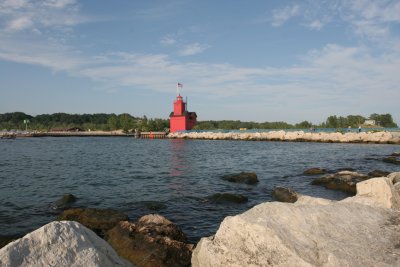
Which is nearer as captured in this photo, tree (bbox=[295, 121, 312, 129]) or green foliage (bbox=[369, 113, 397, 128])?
tree (bbox=[295, 121, 312, 129])

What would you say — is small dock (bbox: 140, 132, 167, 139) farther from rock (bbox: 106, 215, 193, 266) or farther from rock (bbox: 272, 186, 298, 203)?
rock (bbox: 106, 215, 193, 266)

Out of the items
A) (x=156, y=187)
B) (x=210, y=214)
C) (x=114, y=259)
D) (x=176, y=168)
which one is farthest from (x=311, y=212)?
(x=176, y=168)

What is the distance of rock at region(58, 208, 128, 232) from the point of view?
33.0 feet

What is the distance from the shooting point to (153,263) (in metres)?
6.96

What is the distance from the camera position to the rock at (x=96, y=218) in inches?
396

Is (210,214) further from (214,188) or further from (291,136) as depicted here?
(291,136)

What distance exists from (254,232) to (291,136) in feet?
196

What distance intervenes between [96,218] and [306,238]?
7565mm

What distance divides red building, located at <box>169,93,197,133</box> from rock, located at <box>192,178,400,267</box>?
80.0 meters

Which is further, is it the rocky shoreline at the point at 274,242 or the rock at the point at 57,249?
the rocky shoreline at the point at 274,242

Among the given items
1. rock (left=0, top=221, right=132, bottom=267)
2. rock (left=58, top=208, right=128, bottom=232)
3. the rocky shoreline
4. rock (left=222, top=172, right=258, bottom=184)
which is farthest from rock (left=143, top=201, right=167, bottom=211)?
rock (left=0, top=221, right=132, bottom=267)

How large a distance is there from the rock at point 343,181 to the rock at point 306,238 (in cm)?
1077

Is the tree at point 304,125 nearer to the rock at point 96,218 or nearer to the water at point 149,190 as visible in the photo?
the water at point 149,190

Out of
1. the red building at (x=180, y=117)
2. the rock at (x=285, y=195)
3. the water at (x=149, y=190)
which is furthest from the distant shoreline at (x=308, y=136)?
the rock at (x=285, y=195)
